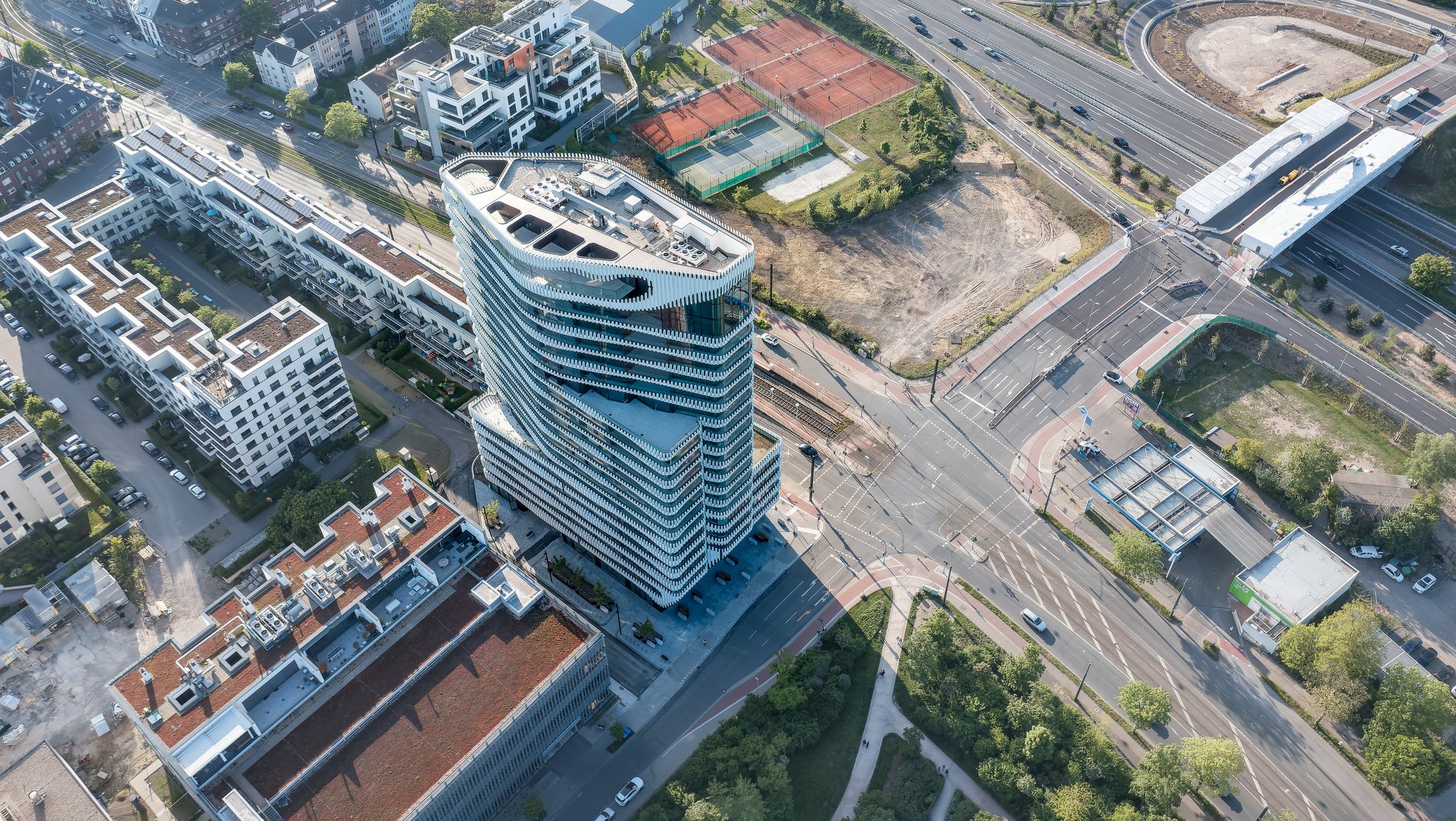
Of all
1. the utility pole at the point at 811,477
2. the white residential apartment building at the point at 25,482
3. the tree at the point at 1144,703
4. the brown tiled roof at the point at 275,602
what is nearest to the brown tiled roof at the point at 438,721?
the brown tiled roof at the point at 275,602

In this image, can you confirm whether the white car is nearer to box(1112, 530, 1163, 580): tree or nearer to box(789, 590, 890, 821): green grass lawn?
box(789, 590, 890, 821): green grass lawn

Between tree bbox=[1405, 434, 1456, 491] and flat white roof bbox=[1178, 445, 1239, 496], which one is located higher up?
tree bbox=[1405, 434, 1456, 491]

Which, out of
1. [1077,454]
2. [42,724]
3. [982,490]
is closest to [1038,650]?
[982,490]

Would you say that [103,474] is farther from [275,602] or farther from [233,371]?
[275,602]

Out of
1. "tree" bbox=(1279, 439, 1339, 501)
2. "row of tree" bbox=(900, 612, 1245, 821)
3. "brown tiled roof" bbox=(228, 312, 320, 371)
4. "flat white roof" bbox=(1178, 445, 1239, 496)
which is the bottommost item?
"row of tree" bbox=(900, 612, 1245, 821)

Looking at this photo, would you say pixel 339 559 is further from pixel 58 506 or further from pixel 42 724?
pixel 58 506

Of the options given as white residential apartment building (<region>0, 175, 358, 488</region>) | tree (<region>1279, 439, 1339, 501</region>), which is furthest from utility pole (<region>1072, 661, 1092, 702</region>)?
white residential apartment building (<region>0, 175, 358, 488</region>)
